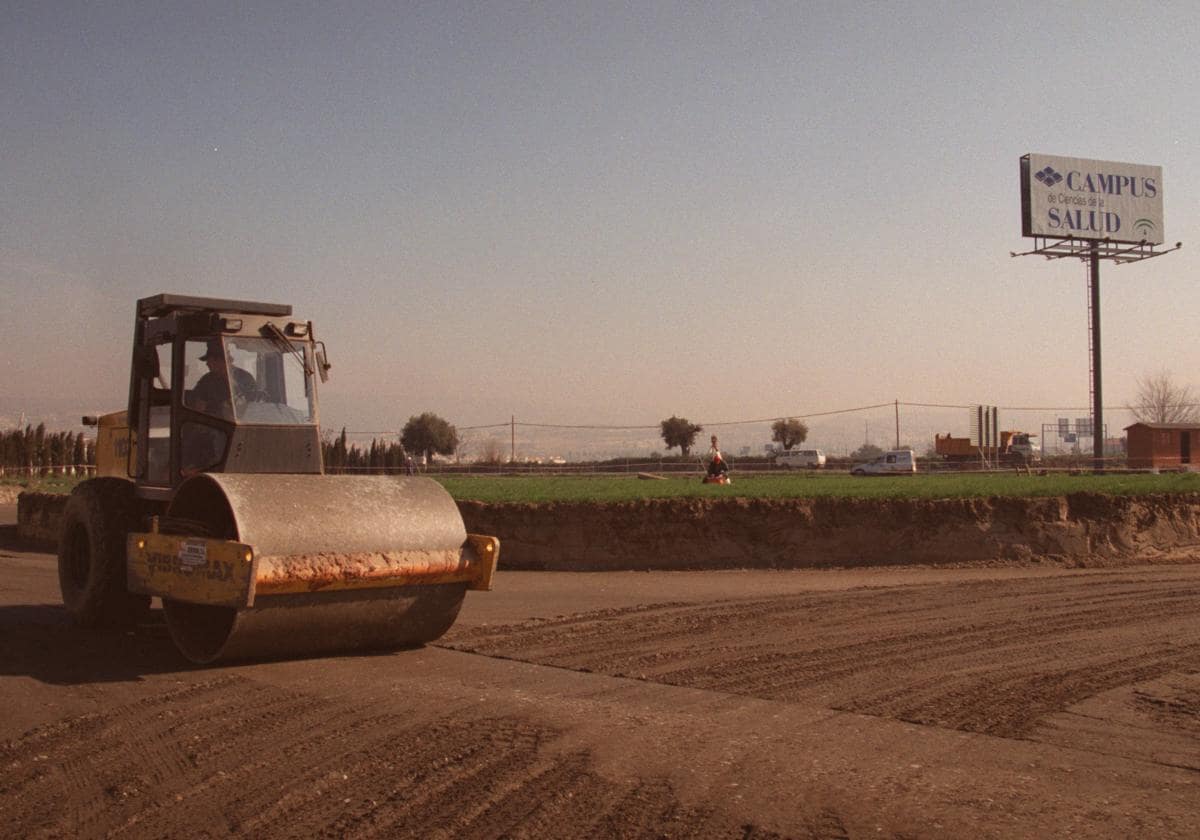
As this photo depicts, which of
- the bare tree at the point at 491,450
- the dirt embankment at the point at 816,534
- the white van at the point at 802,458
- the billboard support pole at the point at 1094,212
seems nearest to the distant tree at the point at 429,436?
the bare tree at the point at 491,450

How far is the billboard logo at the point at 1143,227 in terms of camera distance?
170ft

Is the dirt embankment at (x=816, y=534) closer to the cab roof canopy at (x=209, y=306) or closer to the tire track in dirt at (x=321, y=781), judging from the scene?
the cab roof canopy at (x=209, y=306)

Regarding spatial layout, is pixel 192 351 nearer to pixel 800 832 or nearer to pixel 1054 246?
pixel 800 832

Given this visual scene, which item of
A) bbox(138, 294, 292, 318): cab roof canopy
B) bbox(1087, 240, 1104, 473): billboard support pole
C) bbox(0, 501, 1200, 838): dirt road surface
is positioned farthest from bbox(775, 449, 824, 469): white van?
bbox(138, 294, 292, 318): cab roof canopy

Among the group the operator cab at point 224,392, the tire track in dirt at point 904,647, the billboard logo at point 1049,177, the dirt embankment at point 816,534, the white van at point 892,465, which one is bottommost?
the tire track in dirt at point 904,647

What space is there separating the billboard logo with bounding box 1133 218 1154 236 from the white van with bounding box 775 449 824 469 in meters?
21.5

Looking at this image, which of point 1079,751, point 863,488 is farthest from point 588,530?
point 1079,751

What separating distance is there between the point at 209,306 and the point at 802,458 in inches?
2383

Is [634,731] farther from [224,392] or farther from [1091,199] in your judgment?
[1091,199]

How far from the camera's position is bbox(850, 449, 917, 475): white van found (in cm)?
5534

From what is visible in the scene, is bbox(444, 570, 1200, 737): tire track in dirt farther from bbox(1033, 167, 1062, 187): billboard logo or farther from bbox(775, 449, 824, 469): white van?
bbox(775, 449, 824, 469): white van

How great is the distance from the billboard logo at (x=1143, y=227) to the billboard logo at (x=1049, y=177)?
15.7 feet

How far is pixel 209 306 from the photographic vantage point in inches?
414

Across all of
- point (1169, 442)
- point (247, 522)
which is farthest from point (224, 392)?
point (1169, 442)
